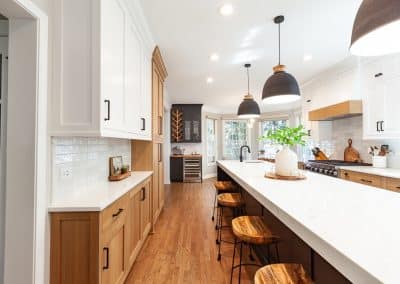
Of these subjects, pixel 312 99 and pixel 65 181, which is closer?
pixel 65 181

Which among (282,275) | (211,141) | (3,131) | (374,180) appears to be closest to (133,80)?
(3,131)

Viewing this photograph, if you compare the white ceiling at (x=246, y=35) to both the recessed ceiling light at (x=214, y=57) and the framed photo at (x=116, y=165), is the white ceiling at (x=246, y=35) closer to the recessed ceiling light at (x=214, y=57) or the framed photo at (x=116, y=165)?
the recessed ceiling light at (x=214, y=57)

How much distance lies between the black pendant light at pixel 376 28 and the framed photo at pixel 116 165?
2.33 meters

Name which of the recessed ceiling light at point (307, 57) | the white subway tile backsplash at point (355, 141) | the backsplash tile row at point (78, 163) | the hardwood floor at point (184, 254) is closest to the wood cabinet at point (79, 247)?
the backsplash tile row at point (78, 163)

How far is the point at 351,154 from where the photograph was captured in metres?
3.71

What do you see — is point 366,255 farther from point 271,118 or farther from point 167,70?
point 271,118

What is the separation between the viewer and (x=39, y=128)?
129cm

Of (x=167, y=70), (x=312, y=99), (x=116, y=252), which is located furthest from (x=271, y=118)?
(x=116, y=252)

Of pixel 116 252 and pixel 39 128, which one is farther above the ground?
pixel 39 128

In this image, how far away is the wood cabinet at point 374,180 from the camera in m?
2.40

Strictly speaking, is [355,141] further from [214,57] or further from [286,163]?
[214,57]

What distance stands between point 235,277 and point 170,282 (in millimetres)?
618

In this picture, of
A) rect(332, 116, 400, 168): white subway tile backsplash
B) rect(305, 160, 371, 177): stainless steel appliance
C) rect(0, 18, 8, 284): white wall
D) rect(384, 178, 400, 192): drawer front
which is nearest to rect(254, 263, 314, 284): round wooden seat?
rect(0, 18, 8, 284): white wall

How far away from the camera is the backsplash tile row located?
1441 mm
